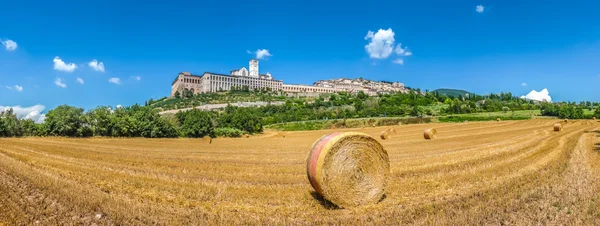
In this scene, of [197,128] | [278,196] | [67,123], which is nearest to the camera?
[278,196]

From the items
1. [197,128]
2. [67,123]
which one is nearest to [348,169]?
[67,123]

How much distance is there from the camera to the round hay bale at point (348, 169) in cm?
772

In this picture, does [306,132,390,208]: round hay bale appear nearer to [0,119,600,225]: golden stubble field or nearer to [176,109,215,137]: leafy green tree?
[0,119,600,225]: golden stubble field

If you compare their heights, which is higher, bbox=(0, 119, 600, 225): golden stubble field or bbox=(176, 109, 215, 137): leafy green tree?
bbox=(176, 109, 215, 137): leafy green tree

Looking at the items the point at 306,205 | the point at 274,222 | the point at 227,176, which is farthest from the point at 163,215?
the point at 227,176

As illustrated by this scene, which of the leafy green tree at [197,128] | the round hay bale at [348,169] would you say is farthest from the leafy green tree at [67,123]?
the round hay bale at [348,169]

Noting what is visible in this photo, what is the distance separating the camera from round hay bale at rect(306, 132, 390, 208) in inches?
304

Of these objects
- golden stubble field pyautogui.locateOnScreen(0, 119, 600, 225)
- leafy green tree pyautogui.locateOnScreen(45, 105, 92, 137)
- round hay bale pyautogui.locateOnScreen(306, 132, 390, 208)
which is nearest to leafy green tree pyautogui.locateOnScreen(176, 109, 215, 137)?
leafy green tree pyautogui.locateOnScreen(45, 105, 92, 137)

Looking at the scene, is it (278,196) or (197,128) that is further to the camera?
(197,128)

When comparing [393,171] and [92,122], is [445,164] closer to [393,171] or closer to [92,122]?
[393,171]

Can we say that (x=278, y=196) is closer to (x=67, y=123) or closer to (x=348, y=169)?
(x=348, y=169)

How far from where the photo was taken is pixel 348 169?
8.12 metres

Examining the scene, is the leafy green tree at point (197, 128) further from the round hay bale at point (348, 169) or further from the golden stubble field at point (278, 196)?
the round hay bale at point (348, 169)

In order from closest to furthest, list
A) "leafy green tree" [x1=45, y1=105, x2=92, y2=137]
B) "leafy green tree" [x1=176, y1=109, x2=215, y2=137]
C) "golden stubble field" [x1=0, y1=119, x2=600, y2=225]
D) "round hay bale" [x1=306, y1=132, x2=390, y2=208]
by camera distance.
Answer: "golden stubble field" [x1=0, y1=119, x2=600, y2=225] < "round hay bale" [x1=306, y1=132, x2=390, y2=208] < "leafy green tree" [x1=45, y1=105, x2=92, y2=137] < "leafy green tree" [x1=176, y1=109, x2=215, y2=137]
